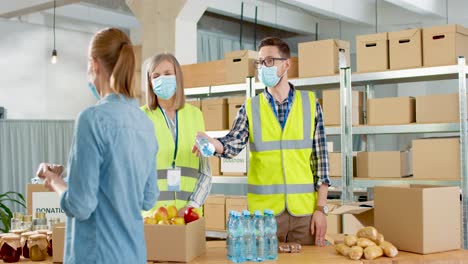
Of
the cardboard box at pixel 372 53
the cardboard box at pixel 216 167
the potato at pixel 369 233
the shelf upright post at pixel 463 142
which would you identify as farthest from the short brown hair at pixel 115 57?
the cardboard box at pixel 216 167

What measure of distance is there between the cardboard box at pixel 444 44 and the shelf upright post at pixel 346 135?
67 centimetres

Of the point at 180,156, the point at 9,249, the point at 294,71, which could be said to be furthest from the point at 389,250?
the point at 294,71

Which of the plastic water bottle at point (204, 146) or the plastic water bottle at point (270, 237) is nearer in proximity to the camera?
the plastic water bottle at point (270, 237)

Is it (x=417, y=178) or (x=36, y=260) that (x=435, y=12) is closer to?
(x=417, y=178)

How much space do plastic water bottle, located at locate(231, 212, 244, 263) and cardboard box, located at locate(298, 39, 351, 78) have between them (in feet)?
9.91

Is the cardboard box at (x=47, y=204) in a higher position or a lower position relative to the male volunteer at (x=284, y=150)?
lower

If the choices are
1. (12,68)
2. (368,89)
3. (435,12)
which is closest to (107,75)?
(368,89)

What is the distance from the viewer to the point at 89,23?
851 cm

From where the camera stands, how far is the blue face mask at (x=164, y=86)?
2947 millimetres

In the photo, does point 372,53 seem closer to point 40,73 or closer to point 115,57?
point 115,57

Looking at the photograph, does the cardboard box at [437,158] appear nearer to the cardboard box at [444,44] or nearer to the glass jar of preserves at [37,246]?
the cardboard box at [444,44]

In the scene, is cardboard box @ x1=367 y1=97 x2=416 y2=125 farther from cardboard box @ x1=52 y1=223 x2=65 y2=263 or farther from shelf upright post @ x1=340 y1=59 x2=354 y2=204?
cardboard box @ x1=52 y1=223 x2=65 y2=263

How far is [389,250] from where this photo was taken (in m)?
2.55

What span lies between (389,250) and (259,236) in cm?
54
